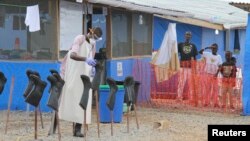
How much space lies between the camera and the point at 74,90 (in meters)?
9.88

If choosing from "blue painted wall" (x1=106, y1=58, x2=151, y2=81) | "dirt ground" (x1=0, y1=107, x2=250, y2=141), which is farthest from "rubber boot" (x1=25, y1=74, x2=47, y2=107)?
"blue painted wall" (x1=106, y1=58, x2=151, y2=81)

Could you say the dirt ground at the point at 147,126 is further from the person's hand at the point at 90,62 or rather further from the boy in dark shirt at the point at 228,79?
the person's hand at the point at 90,62

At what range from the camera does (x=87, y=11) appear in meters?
13.9

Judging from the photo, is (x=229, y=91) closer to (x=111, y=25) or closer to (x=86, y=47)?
(x=111, y=25)

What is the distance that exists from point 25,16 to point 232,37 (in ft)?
43.4

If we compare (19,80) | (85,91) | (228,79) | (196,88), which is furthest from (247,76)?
(85,91)

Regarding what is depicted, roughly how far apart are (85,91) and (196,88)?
19.6 feet

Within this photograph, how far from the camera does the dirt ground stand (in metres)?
10.2

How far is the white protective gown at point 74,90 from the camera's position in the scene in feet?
32.4

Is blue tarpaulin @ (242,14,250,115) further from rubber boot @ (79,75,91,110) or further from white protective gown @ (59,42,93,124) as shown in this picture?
rubber boot @ (79,75,91,110)

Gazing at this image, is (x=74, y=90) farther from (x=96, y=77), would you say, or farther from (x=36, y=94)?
(x=36, y=94)

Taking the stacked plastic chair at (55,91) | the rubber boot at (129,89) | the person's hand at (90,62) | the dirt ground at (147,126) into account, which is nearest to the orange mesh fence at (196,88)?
→ the dirt ground at (147,126)

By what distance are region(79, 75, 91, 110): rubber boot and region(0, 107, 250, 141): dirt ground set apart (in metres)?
A: 0.84

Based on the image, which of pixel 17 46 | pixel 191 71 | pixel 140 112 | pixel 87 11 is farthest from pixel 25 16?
pixel 191 71
